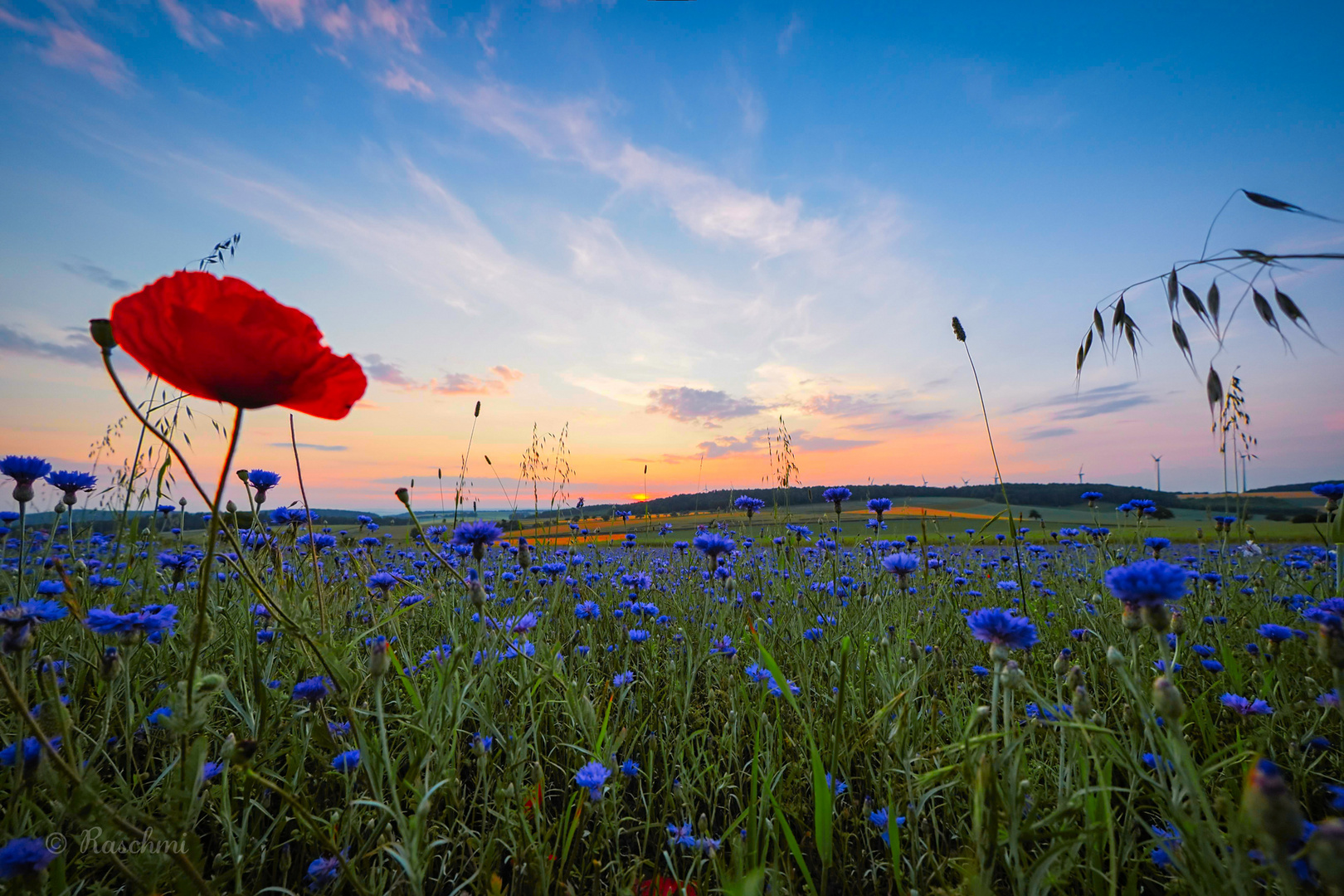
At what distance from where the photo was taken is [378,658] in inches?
45.0

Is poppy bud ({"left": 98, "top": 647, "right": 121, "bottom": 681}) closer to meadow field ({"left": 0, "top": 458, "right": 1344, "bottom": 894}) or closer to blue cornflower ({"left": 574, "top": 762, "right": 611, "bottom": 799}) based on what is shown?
meadow field ({"left": 0, "top": 458, "right": 1344, "bottom": 894})

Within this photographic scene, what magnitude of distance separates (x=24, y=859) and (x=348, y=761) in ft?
2.01

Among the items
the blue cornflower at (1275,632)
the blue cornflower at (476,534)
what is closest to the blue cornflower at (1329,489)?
the blue cornflower at (1275,632)

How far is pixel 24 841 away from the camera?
995 mm

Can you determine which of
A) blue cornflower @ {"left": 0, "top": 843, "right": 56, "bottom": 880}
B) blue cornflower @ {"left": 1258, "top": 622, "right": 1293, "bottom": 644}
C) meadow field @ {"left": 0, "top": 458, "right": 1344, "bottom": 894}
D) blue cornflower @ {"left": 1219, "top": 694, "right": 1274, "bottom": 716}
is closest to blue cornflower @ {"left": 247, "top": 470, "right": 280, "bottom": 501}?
meadow field @ {"left": 0, "top": 458, "right": 1344, "bottom": 894}

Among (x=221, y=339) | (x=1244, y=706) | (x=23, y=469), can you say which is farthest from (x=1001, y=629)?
(x=23, y=469)

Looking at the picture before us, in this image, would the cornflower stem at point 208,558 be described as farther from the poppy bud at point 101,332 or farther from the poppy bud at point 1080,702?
the poppy bud at point 1080,702

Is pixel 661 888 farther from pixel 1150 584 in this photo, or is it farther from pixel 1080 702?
pixel 1150 584

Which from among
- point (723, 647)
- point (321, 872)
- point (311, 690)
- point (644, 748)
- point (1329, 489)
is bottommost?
point (644, 748)

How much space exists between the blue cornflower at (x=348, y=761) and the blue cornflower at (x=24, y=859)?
573 millimetres

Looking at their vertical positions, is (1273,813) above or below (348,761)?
above

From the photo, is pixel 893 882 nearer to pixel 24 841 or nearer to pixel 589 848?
pixel 589 848

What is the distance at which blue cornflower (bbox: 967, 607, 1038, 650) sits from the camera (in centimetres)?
134

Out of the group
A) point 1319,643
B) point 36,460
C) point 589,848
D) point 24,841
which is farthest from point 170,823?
point 36,460
